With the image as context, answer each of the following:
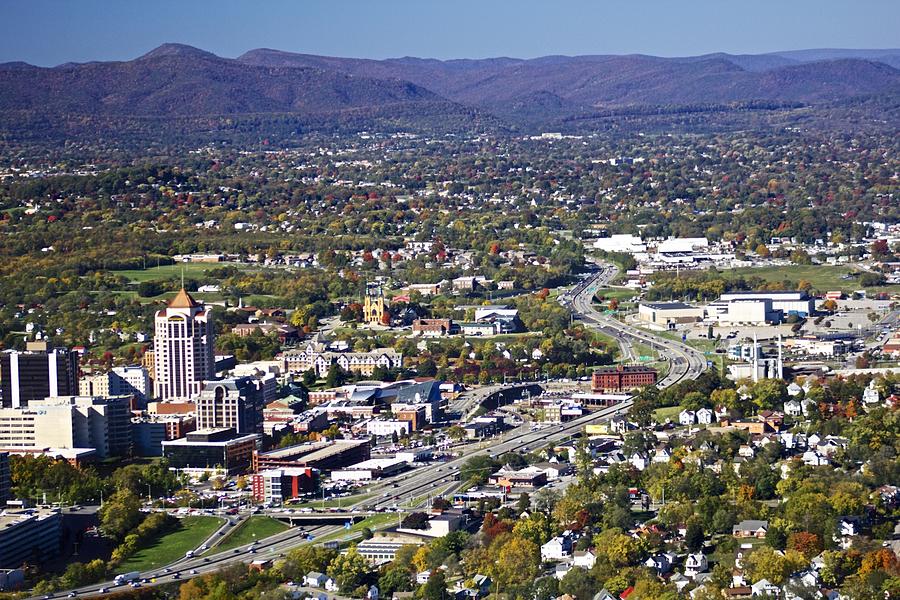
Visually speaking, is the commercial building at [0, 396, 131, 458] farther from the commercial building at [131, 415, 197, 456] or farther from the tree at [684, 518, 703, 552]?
the tree at [684, 518, 703, 552]

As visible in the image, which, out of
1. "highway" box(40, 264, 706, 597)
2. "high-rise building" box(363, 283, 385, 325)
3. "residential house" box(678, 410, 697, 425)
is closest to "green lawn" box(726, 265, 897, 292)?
"highway" box(40, 264, 706, 597)

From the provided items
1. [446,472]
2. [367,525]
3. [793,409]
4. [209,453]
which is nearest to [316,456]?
[209,453]

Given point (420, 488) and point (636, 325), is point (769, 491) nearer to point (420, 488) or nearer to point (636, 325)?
point (420, 488)

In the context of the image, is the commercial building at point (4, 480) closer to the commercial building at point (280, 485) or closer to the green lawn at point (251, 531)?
the commercial building at point (280, 485)

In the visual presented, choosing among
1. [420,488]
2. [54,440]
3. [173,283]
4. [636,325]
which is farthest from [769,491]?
[173,283]

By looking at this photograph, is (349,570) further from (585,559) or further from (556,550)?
(585,559)

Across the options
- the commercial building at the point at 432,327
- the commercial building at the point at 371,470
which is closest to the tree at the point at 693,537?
the commercial building at the point at 371,470
